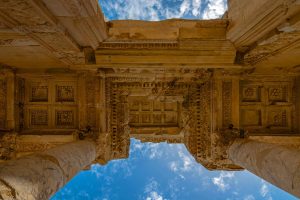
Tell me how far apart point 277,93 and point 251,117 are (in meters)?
1.08

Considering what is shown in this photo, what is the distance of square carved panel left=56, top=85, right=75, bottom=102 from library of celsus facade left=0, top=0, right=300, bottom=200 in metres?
0.03

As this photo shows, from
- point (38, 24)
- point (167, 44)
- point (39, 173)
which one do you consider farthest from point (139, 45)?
point (39, 173)

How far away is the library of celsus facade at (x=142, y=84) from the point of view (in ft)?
12.0

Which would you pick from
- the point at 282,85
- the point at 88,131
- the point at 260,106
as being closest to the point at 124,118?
the point at 88,131

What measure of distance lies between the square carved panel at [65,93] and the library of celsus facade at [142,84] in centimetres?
3

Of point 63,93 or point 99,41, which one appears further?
point 63,93

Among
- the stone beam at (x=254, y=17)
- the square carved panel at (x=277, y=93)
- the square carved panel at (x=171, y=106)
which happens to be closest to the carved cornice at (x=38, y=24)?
the stone beam at (x=254, y=17)

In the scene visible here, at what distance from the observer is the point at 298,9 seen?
3107 mm

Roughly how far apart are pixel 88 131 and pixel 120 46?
8.49 feet

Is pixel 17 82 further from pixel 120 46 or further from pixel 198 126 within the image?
pixel 198 126

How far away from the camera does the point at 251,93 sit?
6.61m

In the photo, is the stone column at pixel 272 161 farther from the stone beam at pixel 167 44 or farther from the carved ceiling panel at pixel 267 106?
the stone beam at pixel 167 44

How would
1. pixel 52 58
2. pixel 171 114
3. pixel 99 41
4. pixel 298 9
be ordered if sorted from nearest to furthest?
pixel 298 9
pixel 99 41
pixel 52 58
pixel 171 114

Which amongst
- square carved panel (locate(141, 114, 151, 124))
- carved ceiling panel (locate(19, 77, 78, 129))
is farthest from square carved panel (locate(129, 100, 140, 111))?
carved ceiling panel (locate(19, 77, 78, 129))
